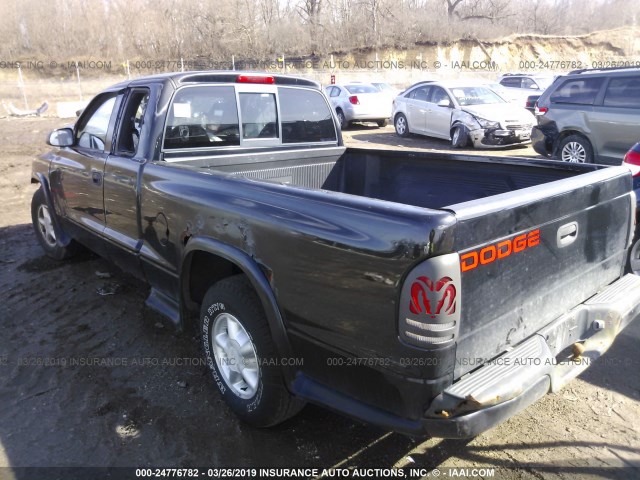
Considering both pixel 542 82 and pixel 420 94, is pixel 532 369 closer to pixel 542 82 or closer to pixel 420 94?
pixel 420 94

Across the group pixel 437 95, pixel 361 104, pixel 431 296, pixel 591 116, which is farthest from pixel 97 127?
pixel 361 104

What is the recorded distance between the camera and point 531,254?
233cm

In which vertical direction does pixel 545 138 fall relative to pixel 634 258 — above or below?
above

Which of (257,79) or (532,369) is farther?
(257,79)

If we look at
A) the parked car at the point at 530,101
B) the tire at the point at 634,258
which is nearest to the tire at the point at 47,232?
the tire at the point at 634,258

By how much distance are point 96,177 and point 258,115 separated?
4.59ft

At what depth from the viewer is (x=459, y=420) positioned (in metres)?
1.99

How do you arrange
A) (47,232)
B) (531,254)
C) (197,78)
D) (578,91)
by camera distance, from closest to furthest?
(531,254), (197,78), (47,232), (578,91)

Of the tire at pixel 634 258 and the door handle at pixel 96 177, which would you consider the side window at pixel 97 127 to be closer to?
the door handle at pixel 96 177

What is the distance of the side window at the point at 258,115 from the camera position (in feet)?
13.3

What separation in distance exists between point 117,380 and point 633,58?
A: 58559 mm

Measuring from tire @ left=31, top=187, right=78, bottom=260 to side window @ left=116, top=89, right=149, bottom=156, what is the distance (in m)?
1.79

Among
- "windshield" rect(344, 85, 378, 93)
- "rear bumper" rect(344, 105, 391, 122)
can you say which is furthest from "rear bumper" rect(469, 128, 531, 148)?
"windshield" rect(344, 85, 378, 93)

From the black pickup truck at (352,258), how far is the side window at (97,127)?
29mm
